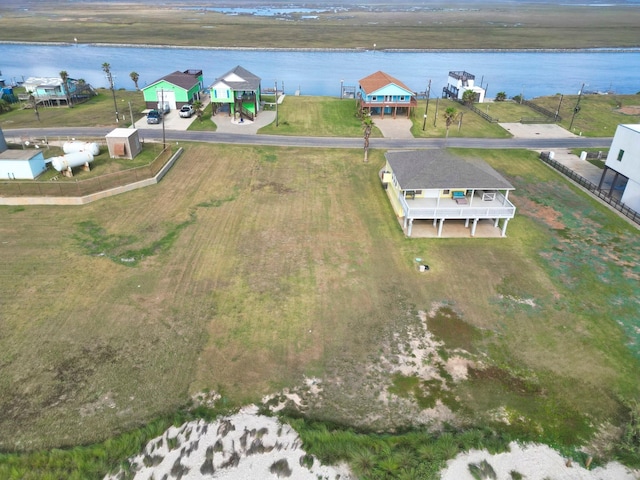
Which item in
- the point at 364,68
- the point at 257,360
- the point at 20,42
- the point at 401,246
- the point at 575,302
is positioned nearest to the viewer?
the point at 257,360

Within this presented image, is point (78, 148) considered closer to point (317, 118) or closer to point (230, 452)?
point (317, 118)

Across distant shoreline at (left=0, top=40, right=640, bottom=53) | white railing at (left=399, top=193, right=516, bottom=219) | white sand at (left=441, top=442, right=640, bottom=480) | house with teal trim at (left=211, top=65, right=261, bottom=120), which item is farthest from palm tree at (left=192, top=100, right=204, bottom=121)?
distant shoreline at (left=0, top=40, right=640, bottom=53)

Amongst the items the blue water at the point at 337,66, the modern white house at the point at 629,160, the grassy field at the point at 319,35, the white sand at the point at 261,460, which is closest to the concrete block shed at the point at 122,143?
the white sand at the point at 261,460

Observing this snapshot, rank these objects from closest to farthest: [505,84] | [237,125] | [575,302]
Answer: [575,302]
[237,125]
[505,84]

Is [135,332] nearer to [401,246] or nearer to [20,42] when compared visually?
[401,246]

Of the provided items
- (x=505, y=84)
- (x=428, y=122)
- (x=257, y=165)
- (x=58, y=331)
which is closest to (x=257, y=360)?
(x=58, y=331)

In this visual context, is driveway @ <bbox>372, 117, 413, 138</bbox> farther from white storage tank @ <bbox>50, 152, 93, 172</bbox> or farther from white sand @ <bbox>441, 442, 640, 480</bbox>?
white sand @ <bbox>441, 442, 640, 480</bbox>

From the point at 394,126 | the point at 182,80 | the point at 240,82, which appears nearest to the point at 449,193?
the point at 394,126
